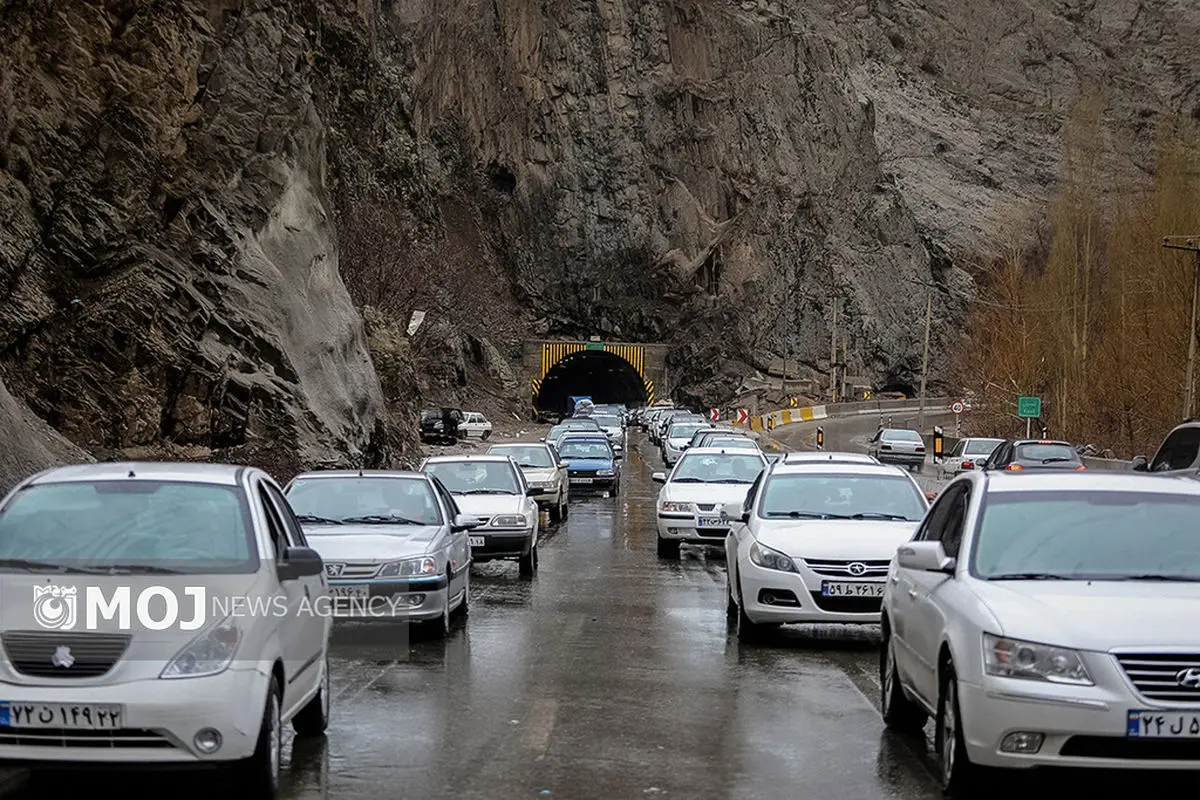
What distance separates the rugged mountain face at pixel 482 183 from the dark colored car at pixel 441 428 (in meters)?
5.14

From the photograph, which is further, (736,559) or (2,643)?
(736,559)

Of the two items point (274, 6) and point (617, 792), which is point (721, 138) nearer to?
point (274, 6)

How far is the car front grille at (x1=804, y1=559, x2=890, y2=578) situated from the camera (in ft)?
43.8

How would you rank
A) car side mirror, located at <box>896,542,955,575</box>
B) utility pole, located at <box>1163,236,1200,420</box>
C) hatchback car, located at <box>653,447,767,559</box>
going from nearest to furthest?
car side mirror, located at <box>896,542,955,575</box> < hatchback car, located at <box>653,447,767,559</box> < utility pole, located at <box>1163,236,1200,420</box>

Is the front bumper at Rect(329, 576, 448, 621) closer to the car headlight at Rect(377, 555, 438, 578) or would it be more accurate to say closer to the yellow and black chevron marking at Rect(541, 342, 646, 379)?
the car headlight at Rect(377, 555, 438, 578)

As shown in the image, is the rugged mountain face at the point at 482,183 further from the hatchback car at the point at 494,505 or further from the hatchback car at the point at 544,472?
the hatchback car at the point at 494,505

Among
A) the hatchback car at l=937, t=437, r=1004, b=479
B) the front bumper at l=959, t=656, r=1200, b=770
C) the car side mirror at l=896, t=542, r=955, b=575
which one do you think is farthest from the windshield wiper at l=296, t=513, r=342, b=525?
the hatchback car at l=937, t=437, r=1004, b=479

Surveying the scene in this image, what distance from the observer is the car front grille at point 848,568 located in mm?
13352

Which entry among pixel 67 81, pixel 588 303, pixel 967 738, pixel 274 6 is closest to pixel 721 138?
pixel 588 303

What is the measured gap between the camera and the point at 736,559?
14516 millimetres

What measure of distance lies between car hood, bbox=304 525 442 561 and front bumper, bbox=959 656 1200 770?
23.1 feet

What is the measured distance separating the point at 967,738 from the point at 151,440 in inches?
999

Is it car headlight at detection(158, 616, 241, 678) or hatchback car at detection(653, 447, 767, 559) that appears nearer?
car headlight at detection(158, 616, 241, 678)

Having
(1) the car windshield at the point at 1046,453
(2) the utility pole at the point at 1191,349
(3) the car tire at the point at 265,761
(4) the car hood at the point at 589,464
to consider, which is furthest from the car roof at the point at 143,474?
(2) the utility pole at the point at 1191,349
